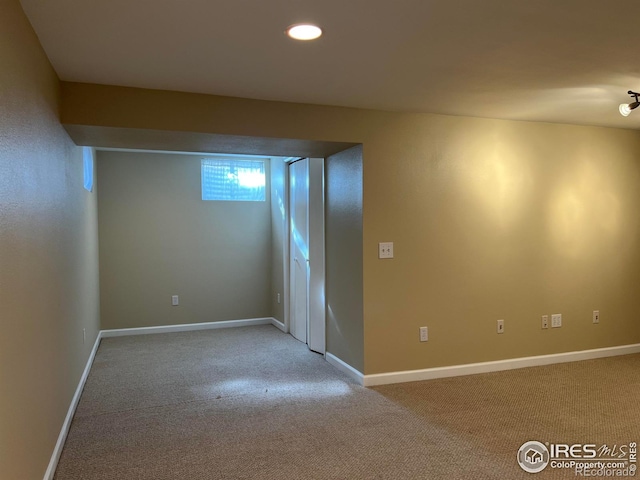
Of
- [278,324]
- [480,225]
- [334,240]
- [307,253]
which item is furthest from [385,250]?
[278,324]

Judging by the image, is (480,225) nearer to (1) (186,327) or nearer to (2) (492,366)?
(2) (492,366)

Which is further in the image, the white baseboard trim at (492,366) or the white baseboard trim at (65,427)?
the white baseboard trim at (492,366)

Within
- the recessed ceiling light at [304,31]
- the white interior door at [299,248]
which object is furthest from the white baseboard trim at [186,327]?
the recessed ceiling light at [304,31]

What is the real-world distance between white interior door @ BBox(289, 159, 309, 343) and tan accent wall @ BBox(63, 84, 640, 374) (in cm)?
134

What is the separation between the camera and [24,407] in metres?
1.87

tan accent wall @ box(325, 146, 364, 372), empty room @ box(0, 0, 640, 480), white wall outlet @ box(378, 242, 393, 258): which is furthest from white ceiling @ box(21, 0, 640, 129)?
white wall outlet @ box(378, 242, 393, 258)

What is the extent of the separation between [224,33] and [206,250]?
4.06 metres

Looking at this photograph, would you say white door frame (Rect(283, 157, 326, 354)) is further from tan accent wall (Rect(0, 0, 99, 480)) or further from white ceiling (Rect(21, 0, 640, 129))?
tan accent wall (Rect(0, 0, 99, 480))

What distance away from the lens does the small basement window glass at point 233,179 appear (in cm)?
596

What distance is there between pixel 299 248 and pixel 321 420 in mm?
2500

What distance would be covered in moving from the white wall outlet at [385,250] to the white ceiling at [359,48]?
3.54 feet

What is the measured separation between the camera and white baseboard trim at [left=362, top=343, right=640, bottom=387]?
3738 millimetres

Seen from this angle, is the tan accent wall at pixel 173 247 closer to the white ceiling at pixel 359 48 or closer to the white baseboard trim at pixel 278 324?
the white baseboard trim at pixel 278 324

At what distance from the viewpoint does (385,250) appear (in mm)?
3713
